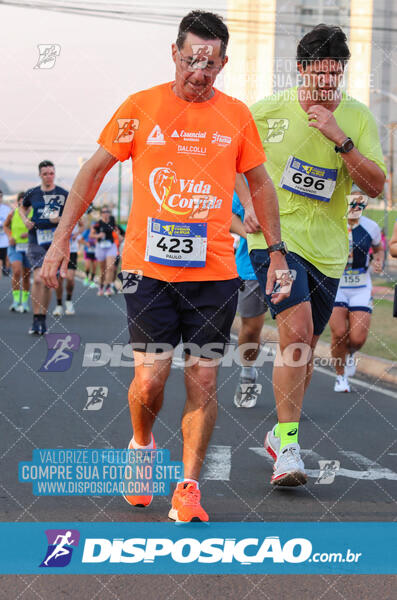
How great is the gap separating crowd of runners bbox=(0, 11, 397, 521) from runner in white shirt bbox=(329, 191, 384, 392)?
3300 mm

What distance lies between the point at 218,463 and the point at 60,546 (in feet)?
6.24

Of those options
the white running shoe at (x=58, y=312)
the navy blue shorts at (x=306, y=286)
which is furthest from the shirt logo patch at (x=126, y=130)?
the white running shoe at (x=58, y=312)

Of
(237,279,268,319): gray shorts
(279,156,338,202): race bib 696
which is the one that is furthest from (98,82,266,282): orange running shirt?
(237,279,268,319): gray shorts

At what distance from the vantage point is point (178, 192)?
14.3ft

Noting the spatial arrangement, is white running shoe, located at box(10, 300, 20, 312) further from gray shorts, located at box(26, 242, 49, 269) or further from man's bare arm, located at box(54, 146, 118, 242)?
man's bare arm, located at box(54, 146, 118, 242)

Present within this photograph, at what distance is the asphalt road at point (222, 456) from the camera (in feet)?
11.9

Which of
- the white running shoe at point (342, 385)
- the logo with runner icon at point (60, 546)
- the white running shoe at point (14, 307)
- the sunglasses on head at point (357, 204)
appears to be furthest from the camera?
the white running shoe at point (14, 307)

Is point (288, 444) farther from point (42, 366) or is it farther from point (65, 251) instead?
point (42, 366)

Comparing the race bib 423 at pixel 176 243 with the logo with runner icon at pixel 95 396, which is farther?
the logo with runner icon at pixel 95 396

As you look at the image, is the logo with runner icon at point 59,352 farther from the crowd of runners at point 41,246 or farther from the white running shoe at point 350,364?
the white running shoe at point 350,364

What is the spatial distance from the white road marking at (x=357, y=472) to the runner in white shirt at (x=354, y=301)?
9.45 feet

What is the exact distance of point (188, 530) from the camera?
13.8 feet

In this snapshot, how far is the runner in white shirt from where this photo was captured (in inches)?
352

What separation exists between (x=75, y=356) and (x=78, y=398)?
297cm
